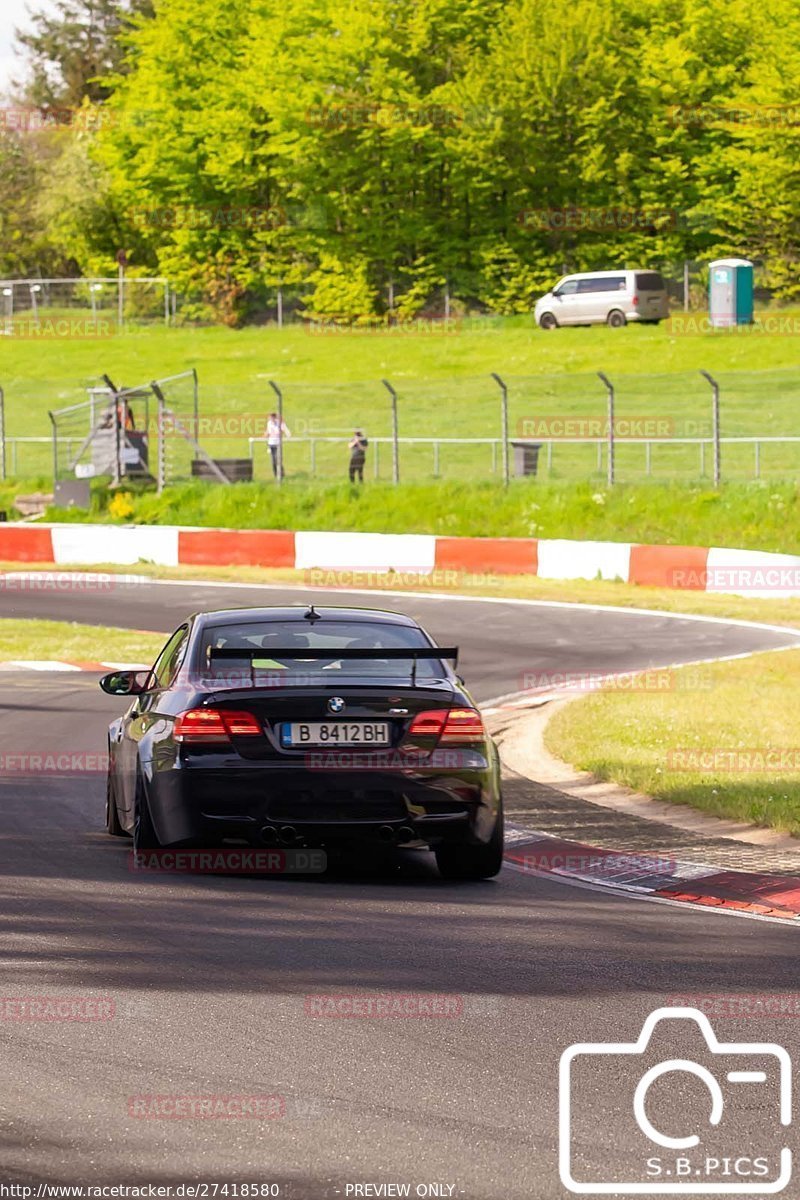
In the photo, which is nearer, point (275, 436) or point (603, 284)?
point (275, 436)

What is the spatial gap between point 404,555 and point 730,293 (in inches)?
1109

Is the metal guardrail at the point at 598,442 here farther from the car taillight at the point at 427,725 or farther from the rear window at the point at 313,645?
the car taillight at the point at 427,725

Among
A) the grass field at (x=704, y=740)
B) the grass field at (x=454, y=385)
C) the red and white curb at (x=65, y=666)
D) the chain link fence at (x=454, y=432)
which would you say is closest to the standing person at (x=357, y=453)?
the grass field at (x=454, y=385)

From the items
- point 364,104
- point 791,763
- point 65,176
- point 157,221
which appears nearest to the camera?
point 791,763

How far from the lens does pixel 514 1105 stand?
5598mm

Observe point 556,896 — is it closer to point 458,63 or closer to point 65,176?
point 458,63

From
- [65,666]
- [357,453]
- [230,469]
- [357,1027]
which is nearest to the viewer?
[357,1027]

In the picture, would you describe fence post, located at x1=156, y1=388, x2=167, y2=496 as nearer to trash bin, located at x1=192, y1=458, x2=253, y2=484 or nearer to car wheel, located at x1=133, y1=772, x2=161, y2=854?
trash bin, located at x1=192, y1=458, x2=253, y2=484

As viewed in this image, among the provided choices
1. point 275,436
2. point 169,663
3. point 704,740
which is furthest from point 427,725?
point 275,436

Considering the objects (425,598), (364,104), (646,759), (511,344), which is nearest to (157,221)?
(364,104)

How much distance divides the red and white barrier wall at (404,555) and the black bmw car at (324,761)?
18.5 m

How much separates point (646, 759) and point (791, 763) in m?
1.05

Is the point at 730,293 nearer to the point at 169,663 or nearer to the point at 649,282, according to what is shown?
the point at 649,282

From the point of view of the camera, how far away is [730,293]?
182ft
